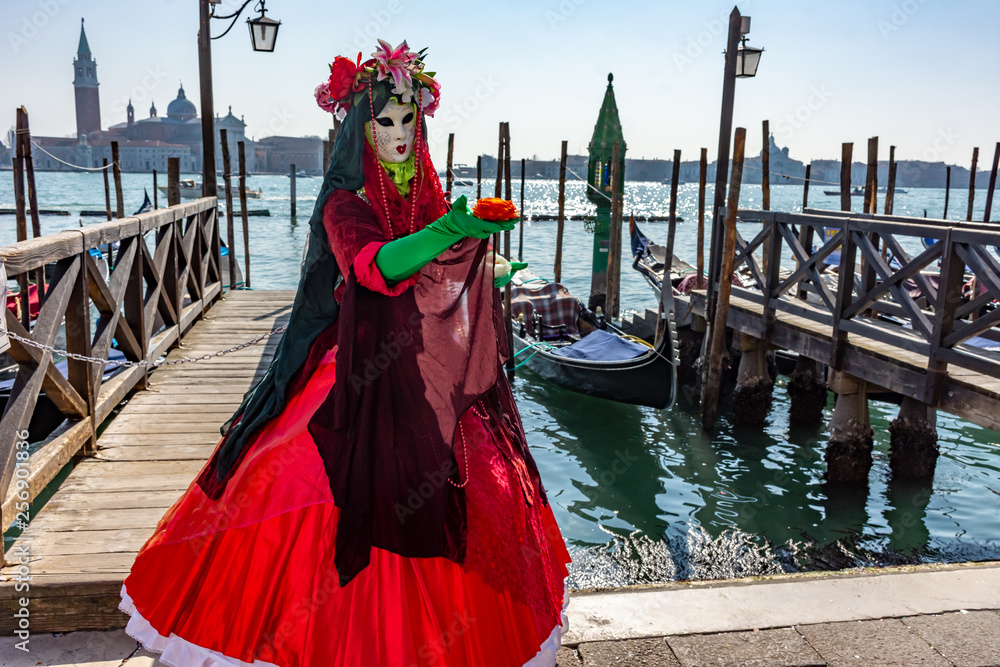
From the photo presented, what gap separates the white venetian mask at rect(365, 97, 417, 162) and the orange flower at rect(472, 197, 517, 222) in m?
0.40

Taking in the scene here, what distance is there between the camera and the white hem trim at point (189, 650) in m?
1.45

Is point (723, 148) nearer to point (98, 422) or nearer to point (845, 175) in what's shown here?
point (845, 175)

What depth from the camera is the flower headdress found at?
1.59 metres

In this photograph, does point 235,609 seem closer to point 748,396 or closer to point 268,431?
point 268,431

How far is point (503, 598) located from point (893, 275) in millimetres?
4039

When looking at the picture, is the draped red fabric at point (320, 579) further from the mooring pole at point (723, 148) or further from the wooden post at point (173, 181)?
the wooden post at point (173, 181)

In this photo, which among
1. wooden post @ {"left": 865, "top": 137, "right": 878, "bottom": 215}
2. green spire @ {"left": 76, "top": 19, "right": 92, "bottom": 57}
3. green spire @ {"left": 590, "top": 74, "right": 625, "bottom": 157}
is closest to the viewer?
wooden post @ {"left": 865, "top": 137, "right": 878, "bottom": 215}

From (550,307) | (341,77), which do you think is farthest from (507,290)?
(341,77)

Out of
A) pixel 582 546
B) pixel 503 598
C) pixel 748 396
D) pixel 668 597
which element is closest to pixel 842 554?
pixel 582 546

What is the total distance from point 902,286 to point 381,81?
395cm

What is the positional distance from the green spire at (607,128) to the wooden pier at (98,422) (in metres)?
9.47

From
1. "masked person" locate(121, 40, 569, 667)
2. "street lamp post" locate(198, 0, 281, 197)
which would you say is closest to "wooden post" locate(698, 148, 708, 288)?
"street lamp post" locate(198, 0, 281, 197)

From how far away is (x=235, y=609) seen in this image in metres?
1.47

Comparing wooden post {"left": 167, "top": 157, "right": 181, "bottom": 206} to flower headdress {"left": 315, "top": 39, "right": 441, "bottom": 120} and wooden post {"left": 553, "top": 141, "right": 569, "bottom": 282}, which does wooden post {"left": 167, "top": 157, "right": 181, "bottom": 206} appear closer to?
wooden post {"left": 553, "top": 141, "right": 569, "bottom": 282}
